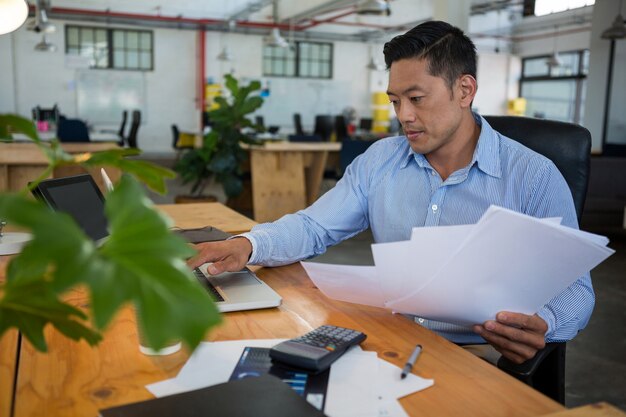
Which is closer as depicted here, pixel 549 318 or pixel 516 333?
pixel 516 333

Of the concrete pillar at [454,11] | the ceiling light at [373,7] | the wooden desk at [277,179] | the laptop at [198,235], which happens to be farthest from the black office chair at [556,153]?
the ceiling light at [373,7]

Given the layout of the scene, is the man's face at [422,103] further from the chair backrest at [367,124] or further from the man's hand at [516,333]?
the chair backrest at [367,124]

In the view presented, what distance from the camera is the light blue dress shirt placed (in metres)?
1.38

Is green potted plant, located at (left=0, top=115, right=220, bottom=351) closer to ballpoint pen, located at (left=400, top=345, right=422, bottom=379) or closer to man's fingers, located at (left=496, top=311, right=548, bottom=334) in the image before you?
ballpoint pen, located at (left=400, top=345, right=422, bottom=379)

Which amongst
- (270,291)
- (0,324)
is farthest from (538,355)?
(0,324)

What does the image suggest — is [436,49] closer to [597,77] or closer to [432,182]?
[432,182]

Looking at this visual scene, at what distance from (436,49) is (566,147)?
418mm

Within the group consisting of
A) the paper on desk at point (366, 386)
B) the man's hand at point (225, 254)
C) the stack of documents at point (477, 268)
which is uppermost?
the stack of documents at point (477, 268)

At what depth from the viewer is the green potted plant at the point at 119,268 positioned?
1.26 ft

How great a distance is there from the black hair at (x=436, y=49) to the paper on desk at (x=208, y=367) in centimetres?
83

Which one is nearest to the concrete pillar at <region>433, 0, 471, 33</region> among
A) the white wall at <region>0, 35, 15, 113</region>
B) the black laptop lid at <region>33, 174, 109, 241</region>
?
the black laptop lid at <region>33, 174, 109, 241</region>

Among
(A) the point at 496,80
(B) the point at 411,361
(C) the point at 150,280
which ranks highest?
(A) the point at 496,80

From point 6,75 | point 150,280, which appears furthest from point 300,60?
point 150,280

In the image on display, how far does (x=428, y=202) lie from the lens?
1.54 metres
